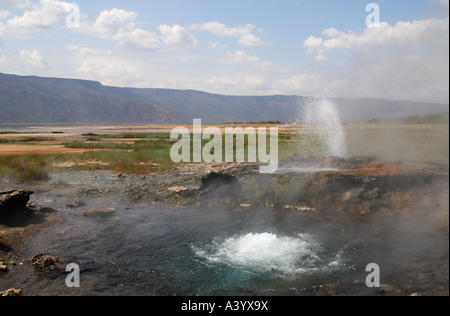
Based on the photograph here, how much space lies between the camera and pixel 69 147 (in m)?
30.8

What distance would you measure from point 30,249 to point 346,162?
38.7 feet

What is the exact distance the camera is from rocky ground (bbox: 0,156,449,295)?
853 centimetres

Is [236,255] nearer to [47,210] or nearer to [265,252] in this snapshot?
[265,252]

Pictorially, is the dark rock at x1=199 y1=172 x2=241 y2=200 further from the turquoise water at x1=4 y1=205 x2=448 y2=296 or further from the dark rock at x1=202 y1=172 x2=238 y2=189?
the turquoise water at x1=4 y1=205 x2=448 y2=296

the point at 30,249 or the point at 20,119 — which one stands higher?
the point at 20,119

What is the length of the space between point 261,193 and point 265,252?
14.2 feet

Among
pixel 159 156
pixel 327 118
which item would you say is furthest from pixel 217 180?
pixel 159 156

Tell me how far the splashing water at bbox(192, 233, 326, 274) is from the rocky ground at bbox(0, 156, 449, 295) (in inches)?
99.7

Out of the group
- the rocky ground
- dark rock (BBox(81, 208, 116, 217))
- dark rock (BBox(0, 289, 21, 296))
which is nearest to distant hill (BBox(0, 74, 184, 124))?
the rocky ground

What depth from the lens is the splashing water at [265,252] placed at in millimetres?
6891

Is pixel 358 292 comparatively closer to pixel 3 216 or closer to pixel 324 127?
pixel 3 216

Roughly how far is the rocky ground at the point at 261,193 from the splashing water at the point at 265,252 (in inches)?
99.7

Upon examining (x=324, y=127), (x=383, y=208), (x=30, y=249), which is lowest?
(x=30, y=249)

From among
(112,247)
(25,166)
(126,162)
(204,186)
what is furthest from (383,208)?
(25,166)
